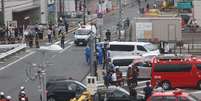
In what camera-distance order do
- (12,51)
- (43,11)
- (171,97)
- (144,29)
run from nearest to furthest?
(171,97)
(12,51)
(144,29)
(43,11)

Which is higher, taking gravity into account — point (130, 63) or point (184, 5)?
point (184, 5)

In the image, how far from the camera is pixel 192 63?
33.5m

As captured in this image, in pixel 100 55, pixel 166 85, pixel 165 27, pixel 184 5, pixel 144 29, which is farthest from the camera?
pixel 184 5

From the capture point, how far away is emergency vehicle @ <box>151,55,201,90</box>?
1318 inches

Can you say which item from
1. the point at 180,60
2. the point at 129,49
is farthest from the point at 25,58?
the point at 180,60

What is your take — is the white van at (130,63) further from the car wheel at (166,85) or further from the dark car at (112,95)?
A: the dark car at (112,95)

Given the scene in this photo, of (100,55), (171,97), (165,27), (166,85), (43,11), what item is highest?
(43,11)

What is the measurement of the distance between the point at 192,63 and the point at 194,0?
35.6 metres

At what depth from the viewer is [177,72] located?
33.5m

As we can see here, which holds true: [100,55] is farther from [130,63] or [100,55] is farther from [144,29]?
[144,29]

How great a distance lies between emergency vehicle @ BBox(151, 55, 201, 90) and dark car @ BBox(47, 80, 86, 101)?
5.35 m

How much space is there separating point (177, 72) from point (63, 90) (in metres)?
6.73

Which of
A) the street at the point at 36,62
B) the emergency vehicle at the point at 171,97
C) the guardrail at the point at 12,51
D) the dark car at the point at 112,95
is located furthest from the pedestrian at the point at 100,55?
the emergency vehicle at the point at 171,97

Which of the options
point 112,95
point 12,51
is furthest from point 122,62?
point 12,51
